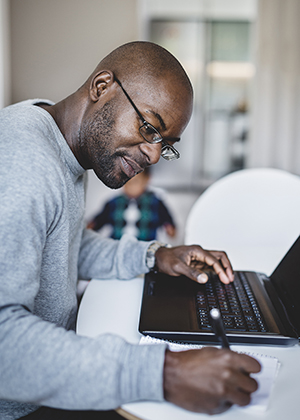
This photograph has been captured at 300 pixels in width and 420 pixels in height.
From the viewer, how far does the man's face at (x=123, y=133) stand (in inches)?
37.5

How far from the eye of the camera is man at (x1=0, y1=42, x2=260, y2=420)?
58cm

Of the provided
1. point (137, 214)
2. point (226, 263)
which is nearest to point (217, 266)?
point (226, 263)

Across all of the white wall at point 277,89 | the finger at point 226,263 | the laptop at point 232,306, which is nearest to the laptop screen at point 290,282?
the laptop at point 232,306

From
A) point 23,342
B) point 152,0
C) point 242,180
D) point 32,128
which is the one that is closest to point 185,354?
point 23,342

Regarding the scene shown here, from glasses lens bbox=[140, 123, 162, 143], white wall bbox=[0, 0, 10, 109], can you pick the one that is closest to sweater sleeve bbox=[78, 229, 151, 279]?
glasses lens bbox=[140, 123, 162, 143]

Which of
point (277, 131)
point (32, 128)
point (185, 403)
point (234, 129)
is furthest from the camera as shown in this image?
point (234, 129)

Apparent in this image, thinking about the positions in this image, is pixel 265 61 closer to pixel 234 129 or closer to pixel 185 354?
pixel 234 129

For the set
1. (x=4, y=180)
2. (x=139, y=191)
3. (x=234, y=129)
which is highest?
(x=4, y=180)

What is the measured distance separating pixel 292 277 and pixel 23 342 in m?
0.66

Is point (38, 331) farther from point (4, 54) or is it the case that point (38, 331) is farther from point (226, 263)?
point (4, 54)

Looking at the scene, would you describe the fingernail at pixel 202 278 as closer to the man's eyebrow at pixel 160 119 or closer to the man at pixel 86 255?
the man at pixel 86 255

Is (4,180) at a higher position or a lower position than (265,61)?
lower

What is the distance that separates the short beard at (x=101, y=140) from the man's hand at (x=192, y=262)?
0.27 m

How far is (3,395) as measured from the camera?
1.99ft
